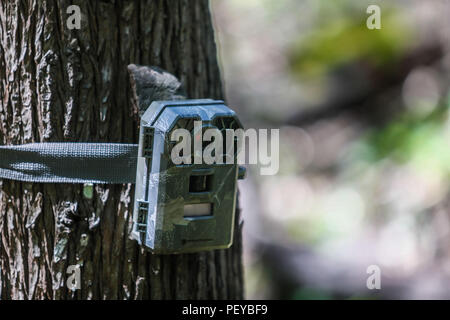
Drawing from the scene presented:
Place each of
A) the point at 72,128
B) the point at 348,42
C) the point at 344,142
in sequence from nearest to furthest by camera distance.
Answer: the point at 72,128, the point at 344,142, the point at 348,42

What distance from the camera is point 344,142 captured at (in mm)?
6414

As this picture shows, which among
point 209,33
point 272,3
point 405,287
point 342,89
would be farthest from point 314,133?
point 209,33

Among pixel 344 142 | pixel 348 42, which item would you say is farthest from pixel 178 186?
pixel 348 42

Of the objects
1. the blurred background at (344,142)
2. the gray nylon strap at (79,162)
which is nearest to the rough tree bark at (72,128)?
the gray nylon strap at (79,162)

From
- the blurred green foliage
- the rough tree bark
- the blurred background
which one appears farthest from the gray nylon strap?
the blurred green foliage

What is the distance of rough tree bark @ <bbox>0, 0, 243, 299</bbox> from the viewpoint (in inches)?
70.2

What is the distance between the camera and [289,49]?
6961 millimetres

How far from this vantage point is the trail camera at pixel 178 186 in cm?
161

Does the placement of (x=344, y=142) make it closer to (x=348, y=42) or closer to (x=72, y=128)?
(x=348, y=42)

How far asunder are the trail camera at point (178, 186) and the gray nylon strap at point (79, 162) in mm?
74

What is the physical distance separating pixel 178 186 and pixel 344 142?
16.4ft

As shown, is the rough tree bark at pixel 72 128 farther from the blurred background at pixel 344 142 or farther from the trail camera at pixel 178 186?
the blurred background at pixel 344 142
